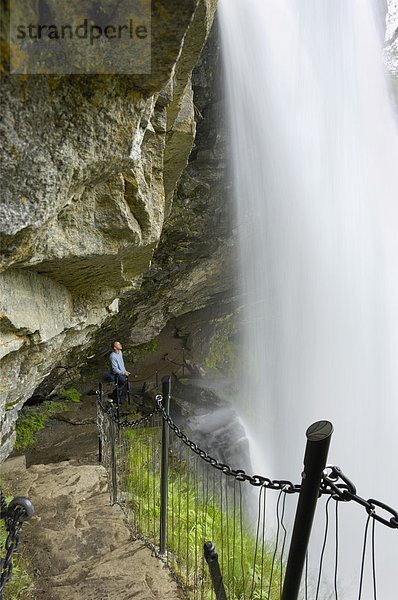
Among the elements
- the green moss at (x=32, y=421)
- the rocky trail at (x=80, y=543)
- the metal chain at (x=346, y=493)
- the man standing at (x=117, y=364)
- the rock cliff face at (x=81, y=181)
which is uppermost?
the rock cliff face at (x=81, y=181)

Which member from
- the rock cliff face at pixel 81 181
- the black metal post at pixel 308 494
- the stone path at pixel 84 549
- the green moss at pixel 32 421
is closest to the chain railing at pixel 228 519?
the black metal post at pixel 308 494

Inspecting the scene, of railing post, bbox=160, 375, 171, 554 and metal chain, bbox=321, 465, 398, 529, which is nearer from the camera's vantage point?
metal chain, bbox=321, 465, 398, 529

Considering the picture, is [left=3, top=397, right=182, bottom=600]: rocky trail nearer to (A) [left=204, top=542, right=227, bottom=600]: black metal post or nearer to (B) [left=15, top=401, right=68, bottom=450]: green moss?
(A) [left=204, top=542, right=227, bottom=600]: black metal post

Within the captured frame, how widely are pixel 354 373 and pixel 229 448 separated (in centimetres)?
616

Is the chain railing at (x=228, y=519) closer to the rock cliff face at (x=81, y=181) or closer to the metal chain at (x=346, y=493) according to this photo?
the metal chain at (x=346, y=493)

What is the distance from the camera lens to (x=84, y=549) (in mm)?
4180

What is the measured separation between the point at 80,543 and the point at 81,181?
3.95m

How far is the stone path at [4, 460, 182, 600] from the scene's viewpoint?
3.45m

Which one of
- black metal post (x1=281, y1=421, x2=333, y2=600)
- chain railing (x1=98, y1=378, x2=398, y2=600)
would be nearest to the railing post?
chain railing (x1=98, y1=378, x2=398, y2=600)

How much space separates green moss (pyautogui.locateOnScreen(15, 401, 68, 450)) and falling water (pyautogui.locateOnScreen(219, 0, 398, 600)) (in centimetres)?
606

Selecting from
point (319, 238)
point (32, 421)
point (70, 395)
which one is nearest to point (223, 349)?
point (319, 238)

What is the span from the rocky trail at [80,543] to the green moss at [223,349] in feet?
28.4

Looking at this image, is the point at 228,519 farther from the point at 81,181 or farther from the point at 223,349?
the point at 223,349

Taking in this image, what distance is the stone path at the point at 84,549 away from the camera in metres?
3.45
